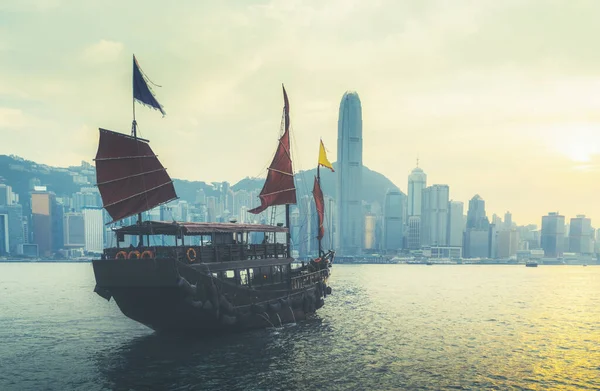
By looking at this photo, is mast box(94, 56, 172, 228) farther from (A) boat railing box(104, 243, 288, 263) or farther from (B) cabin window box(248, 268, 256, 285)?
(B) cabin window box(248, 268, 256, 285)

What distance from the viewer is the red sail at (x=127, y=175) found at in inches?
1039

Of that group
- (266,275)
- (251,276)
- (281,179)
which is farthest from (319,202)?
(251,276)

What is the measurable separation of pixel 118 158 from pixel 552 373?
26615mm

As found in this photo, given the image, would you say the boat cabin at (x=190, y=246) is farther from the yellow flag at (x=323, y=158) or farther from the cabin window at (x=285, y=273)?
the yellow flag at (x=323, y=158)

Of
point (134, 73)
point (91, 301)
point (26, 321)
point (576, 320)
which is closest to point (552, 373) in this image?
point (576, 320)

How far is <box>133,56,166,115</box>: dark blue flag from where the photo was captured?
27969 millimetres

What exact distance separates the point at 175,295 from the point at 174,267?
1548 mm

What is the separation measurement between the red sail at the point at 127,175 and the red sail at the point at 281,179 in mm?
9877

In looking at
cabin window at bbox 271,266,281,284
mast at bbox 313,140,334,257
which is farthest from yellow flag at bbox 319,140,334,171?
cabin window at bbox 271,266,281,284

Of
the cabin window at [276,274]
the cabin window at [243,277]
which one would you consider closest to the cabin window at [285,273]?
the cabin window at [276,274]

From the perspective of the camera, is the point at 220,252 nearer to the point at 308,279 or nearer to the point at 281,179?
the point at 308,279

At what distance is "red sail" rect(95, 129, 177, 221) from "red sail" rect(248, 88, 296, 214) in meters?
9.88

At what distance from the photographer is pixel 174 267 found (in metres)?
22.5

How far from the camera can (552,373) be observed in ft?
78.8
